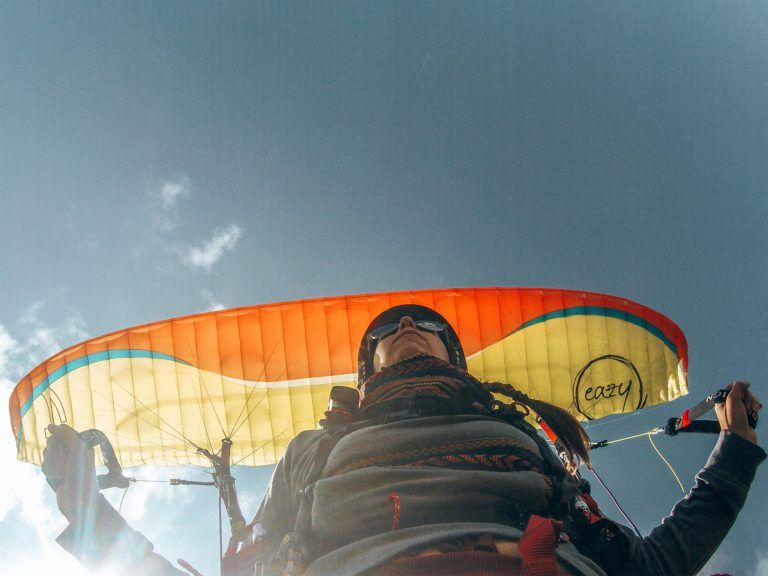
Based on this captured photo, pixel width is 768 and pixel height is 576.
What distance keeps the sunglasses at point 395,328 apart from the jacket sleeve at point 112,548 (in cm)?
170

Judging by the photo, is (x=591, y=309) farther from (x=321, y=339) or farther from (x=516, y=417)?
(x=516, y=417)

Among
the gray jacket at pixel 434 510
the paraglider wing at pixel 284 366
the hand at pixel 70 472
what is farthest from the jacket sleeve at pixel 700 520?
the paraglider wing at pixel 284 366

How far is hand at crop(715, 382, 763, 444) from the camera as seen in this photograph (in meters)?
1.93

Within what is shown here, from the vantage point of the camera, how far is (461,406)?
7.43ft

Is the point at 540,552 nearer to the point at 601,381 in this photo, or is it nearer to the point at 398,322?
the point at 398,322

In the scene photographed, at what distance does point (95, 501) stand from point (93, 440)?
1.00m

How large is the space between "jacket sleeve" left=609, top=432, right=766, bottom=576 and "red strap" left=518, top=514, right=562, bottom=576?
0.64 m

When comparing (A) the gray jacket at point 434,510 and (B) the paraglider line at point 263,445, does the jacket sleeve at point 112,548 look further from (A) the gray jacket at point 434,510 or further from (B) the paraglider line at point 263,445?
(B) the paraglider line at point 263,445

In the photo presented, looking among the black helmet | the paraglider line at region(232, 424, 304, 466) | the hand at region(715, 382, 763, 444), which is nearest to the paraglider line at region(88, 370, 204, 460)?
the paraglider line at region(232, 424, 304, 466)

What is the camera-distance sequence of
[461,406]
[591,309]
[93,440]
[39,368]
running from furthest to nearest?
1. [591,309]
2. [39,368]
3. [93,440]
4. [461,406]

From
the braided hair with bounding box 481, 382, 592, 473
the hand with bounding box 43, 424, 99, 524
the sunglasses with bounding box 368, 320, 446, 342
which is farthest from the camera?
the sunglasses with bounding box 368, 320, 446, 342

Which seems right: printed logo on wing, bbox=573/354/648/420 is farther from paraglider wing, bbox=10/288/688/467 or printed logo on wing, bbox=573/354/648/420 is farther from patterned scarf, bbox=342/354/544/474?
patterned scarf, bbox=342/354/544/474

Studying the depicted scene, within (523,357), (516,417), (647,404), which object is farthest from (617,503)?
(647,404)

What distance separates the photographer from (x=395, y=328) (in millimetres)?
3193
